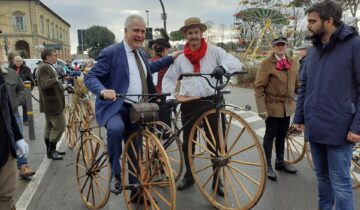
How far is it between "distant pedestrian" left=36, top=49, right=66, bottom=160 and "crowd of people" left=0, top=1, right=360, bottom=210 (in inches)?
23.8

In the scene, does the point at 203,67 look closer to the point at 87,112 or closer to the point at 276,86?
the point at 276,86

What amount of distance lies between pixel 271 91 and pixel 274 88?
2.4 inches

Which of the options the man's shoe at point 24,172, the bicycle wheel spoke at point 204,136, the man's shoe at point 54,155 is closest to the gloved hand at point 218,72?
the bicycle wheel spoke at point 204,136

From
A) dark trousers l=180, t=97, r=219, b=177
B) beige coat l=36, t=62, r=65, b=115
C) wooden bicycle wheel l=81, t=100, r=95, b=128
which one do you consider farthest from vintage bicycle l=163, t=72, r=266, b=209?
beige coat l=36, t=62, r=65, b=115

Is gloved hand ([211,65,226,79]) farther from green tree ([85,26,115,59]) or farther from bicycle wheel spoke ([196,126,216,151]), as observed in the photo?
green tree ([85,26,115,59])

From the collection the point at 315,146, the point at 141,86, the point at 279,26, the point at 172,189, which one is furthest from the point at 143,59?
the point at 279,26

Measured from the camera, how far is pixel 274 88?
16.6 feet

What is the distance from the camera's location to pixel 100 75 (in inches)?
153

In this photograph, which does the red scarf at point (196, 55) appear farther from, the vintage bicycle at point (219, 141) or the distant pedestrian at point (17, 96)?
the distant pedestrian at point (17, 96)

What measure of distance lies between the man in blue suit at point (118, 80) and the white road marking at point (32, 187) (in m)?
1.51

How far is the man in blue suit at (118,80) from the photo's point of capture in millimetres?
3703

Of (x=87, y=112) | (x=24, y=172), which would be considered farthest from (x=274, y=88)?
(x=24, y=172)

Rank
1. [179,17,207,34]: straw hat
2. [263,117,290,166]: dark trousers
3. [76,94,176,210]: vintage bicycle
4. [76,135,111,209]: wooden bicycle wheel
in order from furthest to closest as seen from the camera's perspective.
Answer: [263,117,290,166]: dark trousers
[179,17,207,34]: straw hat
[76,135,111,209]: wooden bicycle wheel
[76,94,176,210]: vintage bicycle

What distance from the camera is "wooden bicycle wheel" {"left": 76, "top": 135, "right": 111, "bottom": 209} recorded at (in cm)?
415
